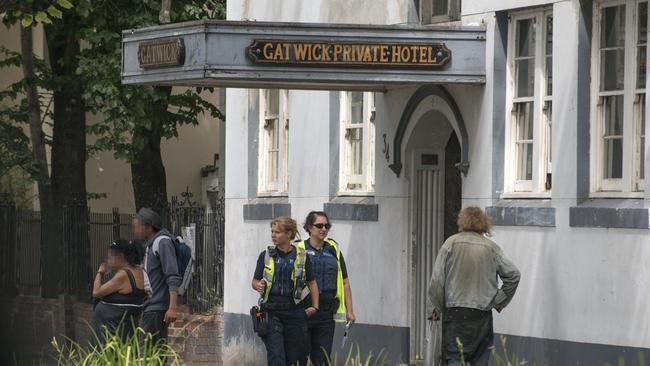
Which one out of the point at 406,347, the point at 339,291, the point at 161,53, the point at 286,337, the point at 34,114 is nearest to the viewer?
the point at 286,337

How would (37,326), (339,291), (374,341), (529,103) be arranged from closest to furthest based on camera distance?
(339,291)
(529,103)
(374,341)
(37,326)

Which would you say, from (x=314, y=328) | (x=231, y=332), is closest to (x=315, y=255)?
(x=314, y=328)

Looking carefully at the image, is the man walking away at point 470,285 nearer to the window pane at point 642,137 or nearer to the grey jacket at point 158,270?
the window pane at point 642,137

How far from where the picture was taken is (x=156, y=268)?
16031 mm

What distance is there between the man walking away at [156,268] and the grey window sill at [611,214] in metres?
3.69

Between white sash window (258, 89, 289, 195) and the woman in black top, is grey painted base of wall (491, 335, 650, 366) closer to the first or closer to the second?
the woman in black top

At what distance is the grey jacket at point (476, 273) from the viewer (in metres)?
13.7

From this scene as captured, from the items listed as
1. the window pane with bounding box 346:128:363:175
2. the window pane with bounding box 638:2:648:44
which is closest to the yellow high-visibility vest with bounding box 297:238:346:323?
the window pane with bounding box 638:2:648:44

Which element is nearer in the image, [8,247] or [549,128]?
[549,128]

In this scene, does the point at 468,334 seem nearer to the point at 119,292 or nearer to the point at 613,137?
the point at 613,137

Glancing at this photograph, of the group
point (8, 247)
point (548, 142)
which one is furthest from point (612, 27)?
point (8, 247)

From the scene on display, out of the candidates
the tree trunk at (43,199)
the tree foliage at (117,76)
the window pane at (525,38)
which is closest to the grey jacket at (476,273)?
the window pane at (525,38)

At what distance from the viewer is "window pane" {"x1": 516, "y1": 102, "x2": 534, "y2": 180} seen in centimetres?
1571

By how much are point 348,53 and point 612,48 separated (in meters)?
2.67
